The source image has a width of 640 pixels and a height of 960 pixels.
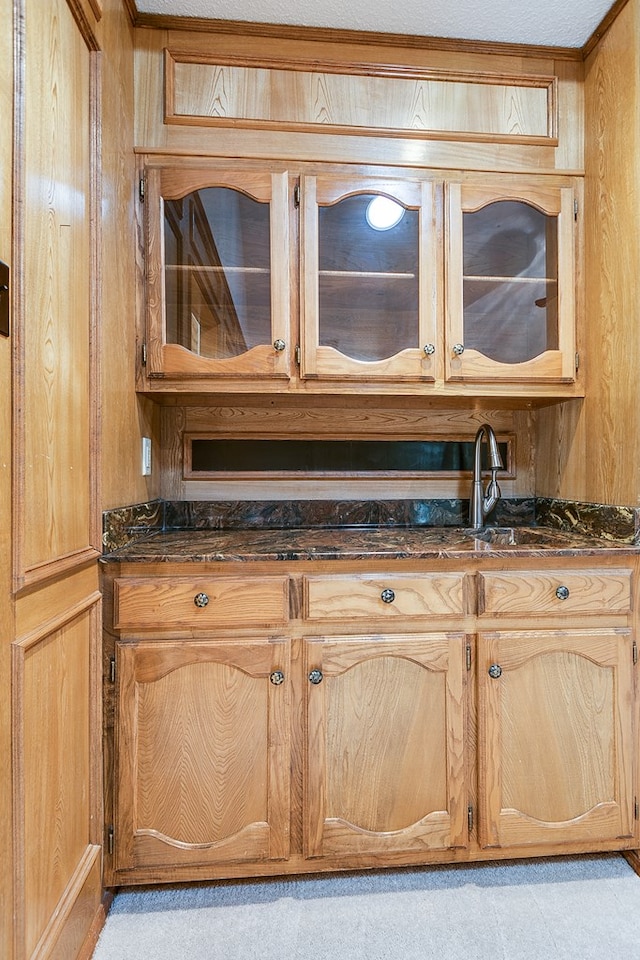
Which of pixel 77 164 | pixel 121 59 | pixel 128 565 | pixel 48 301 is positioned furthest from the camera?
pixel 121 59

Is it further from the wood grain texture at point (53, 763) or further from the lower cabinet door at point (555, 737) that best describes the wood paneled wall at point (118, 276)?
the lower cabinet door at point (555, 737)

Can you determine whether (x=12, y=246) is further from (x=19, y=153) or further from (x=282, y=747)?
(x=282, y=747)

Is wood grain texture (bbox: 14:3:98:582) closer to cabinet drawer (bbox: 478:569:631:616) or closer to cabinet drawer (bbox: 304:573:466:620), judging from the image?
cabinet drawer (bbox: 304:573:466:620)

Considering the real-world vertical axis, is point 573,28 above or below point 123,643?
above

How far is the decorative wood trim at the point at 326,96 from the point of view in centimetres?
169

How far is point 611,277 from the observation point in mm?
1672

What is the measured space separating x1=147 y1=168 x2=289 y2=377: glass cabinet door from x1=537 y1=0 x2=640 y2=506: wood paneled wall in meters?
1.01

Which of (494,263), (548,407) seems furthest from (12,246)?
(548,407)

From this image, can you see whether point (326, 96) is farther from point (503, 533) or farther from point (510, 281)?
point (503, 533)

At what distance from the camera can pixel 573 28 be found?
1710mm

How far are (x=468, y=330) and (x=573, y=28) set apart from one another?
1012 mm

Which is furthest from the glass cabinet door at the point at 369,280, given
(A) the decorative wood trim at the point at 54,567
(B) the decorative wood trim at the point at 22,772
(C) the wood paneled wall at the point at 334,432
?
(B) the decorative wood trim at the point at 22,772

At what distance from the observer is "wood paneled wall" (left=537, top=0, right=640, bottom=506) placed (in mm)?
1590

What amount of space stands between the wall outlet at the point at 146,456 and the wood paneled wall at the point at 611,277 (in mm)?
1494
